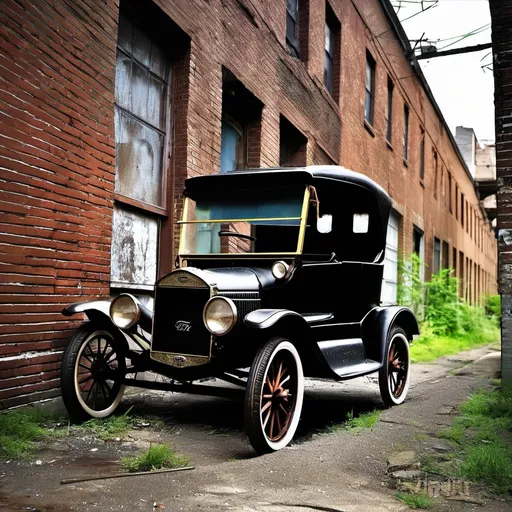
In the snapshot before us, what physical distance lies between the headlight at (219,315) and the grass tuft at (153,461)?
2.92 ft

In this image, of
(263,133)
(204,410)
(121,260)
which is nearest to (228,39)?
(263,133)

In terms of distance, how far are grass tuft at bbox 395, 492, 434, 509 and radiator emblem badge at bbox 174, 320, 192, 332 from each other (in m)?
1.96

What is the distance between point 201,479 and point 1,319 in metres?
2.08

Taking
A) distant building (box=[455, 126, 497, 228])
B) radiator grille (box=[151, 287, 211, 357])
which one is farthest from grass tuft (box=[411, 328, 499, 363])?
distant building (box=[455, 126, 497, 228])

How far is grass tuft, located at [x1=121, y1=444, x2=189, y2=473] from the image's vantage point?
3.98 m

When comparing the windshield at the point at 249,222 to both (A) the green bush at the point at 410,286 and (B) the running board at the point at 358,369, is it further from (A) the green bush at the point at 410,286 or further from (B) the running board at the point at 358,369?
(A) the green bush at the point at 410,286

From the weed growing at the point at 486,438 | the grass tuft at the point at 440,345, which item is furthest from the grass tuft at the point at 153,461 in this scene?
the grass tuft at the point at 440,345

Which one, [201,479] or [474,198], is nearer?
[201,479]

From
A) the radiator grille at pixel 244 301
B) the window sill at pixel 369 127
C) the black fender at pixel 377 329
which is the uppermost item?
the window sill at pixel 369 127

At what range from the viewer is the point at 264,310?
470 cm

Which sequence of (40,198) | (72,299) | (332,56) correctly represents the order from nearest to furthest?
1. (40,198)
2. (72,299)
3. (332,56)

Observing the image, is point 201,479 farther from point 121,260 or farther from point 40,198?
point 121,260

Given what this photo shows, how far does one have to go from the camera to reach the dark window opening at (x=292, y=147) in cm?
1173

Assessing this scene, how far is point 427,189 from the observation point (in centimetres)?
2275
